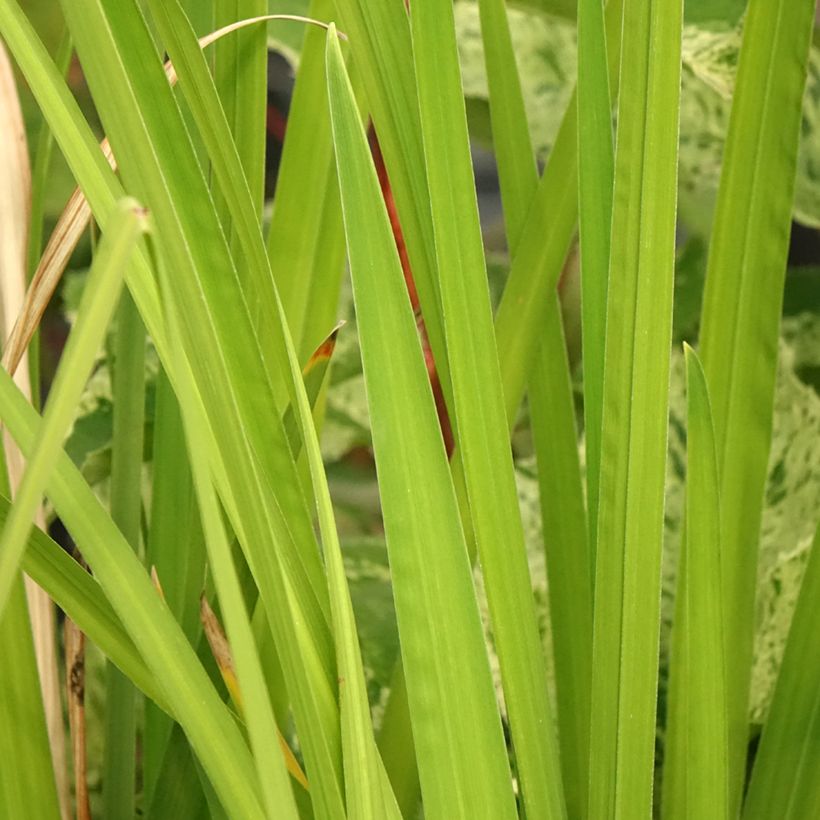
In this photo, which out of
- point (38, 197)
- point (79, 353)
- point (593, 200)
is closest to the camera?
point (79, 353)

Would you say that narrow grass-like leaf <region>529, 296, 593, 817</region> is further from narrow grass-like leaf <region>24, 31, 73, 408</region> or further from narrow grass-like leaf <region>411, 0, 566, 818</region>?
narrow grass-like leaf <region>24, 31, 73, 408</region>

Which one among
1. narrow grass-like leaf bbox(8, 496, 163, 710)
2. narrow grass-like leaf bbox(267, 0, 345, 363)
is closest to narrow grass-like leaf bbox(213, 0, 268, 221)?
narrow grass-like leaf bbox(267, 0, 345, 363)

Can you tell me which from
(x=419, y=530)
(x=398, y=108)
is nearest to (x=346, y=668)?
(x=419, y=530)

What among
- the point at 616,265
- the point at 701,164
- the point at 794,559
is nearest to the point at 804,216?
the point at 701,164

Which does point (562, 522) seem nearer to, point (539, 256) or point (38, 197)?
point (539, 256)

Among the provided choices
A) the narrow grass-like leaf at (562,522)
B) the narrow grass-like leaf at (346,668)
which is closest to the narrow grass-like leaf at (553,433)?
the narrow grass-like leaf at (562,522)
